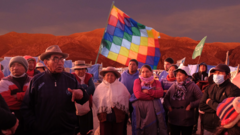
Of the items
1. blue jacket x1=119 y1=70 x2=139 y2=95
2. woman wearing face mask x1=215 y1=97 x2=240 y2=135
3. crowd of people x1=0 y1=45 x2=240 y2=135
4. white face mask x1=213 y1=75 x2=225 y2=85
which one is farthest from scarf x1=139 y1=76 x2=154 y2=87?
woman wearing face mask x1=215 y1=97 x2=240 y2=135

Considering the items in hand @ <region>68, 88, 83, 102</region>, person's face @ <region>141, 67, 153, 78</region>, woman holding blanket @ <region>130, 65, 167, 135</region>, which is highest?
person's face @ <region>141, 67, 153, 78</region>

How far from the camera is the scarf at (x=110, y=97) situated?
131 inches

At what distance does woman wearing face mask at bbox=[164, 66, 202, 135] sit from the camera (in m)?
3.29

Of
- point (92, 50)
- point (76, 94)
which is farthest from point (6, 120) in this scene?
point (92, 50)

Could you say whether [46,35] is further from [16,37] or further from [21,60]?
[21,60]

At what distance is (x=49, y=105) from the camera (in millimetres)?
2072

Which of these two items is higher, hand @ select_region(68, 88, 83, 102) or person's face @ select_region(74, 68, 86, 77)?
person's face @ select_region(74, 68, 86, 77)

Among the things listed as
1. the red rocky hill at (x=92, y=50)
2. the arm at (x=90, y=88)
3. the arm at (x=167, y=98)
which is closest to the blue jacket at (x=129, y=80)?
the arm at (x=90, y=88)

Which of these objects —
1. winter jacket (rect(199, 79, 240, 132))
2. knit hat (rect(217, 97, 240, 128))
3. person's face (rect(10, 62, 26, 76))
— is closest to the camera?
knit hat (rect(217, 97, 240, 128))

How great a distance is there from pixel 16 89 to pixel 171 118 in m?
2.84

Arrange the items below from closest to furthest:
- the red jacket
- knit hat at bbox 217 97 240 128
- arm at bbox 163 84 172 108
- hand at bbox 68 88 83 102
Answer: knit hat at bbox 217 97 240 128
hand at bbox 68 88 83 102
the red jacket
arm at bbox 163 84 172 108

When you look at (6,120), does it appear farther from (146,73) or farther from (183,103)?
(183,103)

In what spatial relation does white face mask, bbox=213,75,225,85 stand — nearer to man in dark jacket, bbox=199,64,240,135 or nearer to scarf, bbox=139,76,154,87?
man in dark jacket, bbox=199,64,240,135

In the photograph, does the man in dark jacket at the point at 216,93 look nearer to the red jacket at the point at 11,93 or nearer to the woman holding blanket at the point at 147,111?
the woman holding blanket at the point at 147,111
